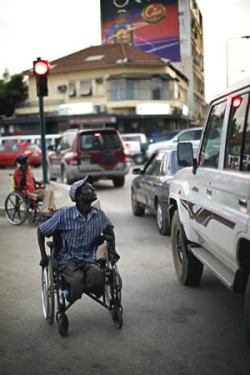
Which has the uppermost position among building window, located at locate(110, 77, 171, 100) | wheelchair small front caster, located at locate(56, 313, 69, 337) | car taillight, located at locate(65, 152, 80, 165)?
building window, located at locate(110, 77, 171, 100)

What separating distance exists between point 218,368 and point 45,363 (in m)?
1.19

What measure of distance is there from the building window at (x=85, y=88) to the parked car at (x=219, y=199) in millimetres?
56719

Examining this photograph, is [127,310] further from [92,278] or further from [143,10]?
[143,10]

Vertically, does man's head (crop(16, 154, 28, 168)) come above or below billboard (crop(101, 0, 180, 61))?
below

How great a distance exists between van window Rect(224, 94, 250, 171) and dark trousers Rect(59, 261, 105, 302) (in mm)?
1363

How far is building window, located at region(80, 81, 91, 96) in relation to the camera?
6191cm

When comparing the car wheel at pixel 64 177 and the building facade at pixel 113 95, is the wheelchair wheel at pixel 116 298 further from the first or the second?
the building facade at pixel 113 95

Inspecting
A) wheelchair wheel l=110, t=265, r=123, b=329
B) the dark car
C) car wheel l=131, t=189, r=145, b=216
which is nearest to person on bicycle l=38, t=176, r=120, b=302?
wheelchair wheel l=110, t=265, r=123, b=329

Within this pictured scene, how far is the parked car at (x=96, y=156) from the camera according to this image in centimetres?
1812

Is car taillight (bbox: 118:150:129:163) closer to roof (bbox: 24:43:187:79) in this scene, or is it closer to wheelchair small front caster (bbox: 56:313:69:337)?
wheelchair small front caster (bbox: 56:313:69:337)

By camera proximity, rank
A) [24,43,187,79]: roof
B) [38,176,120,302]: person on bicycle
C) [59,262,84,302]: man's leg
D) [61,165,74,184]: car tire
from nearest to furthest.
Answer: [59,262,84,302]: man's leg, [38,176,120,302]: person on bicycle, [61,165,74,184]: car tire, [24,43,187,79]: roof

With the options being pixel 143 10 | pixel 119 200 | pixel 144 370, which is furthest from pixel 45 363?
pixel 143 10

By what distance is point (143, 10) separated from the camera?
78.8 m

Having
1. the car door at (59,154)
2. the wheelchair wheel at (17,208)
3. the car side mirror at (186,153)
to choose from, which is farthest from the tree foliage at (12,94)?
the car side mirror at (186,153)
